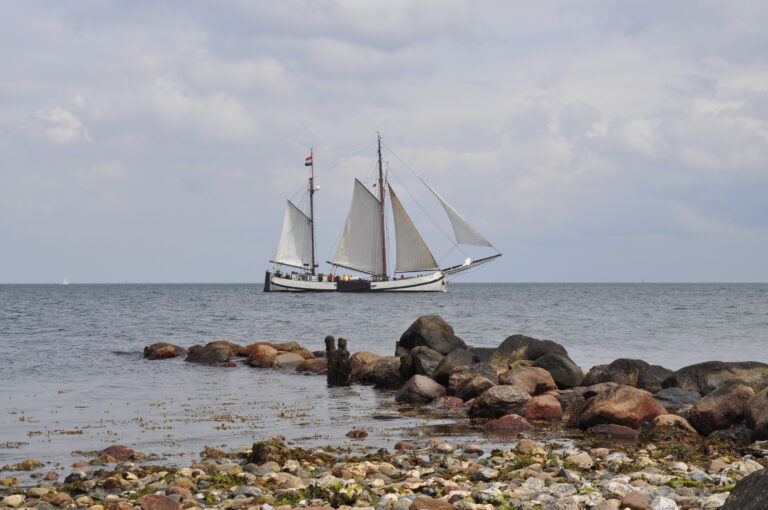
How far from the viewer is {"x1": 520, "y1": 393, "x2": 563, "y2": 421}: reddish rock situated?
646 inches

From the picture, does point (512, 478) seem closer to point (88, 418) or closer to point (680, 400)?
point (680, 400)

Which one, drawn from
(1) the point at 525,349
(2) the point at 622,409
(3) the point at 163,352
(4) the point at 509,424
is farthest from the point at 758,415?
(3) the point at 163,352

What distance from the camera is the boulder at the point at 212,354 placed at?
98.2ft

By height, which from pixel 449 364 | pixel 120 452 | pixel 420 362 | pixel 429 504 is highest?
pixel 449 364

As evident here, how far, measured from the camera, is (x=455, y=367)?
19828 millimetres

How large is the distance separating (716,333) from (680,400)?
96.1ft

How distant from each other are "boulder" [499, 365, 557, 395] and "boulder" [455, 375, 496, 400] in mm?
564

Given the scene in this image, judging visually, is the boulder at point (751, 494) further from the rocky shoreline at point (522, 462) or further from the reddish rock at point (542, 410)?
the reddish rock at point (542, 410)

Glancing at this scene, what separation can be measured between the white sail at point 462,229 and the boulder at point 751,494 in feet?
271

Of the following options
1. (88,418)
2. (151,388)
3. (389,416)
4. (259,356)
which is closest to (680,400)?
(389,416)

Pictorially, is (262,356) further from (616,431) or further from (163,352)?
(616,431)

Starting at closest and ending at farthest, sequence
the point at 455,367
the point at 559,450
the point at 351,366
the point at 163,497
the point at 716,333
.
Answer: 1. the point at 163,497
2. the point at 559,450
3. the point at 455,367
4. the point at 351,366
5. the point at 716,333

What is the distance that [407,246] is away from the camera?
302 feet

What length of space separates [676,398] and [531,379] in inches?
138
